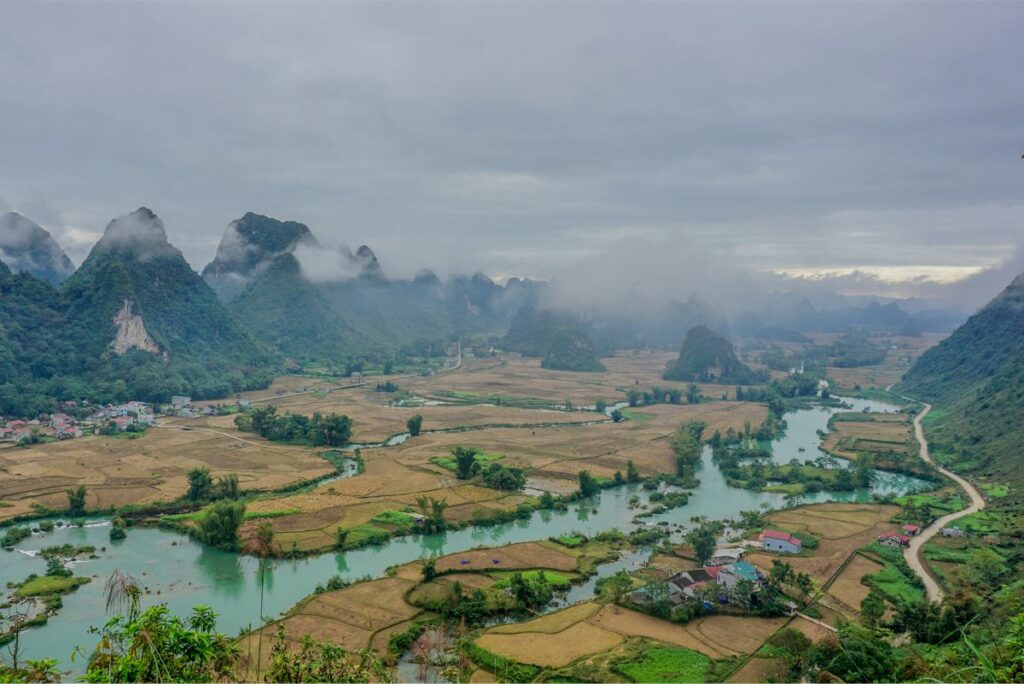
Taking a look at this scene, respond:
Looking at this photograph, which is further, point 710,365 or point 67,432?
point 710,365

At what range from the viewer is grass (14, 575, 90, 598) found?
19.4 meters

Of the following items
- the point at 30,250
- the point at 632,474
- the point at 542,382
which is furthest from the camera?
the point at 30,250

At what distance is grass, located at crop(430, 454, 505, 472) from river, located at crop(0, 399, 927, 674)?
7.65 metres

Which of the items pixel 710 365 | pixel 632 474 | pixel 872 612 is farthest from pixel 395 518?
pixel 710 365

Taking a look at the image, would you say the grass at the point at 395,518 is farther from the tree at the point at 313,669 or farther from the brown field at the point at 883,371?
the brown field at the point at 883,371

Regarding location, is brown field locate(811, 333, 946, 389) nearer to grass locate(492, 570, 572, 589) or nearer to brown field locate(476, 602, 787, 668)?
grass locate(492, 570, 572, 589)

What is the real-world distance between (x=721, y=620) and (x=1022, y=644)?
487 inches

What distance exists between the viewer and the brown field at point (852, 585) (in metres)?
20.0

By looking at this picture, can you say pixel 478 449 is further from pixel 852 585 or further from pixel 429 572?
pixel 852 585

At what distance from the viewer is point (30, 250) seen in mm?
84500

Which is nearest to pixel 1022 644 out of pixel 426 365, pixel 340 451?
pixel 340 451

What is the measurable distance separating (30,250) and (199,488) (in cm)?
7576

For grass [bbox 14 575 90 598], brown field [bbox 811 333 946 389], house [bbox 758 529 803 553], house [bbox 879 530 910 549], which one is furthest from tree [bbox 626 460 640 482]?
brown field [bbox 811 333 946 389]

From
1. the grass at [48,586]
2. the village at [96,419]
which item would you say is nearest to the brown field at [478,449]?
the village at [96,419]
